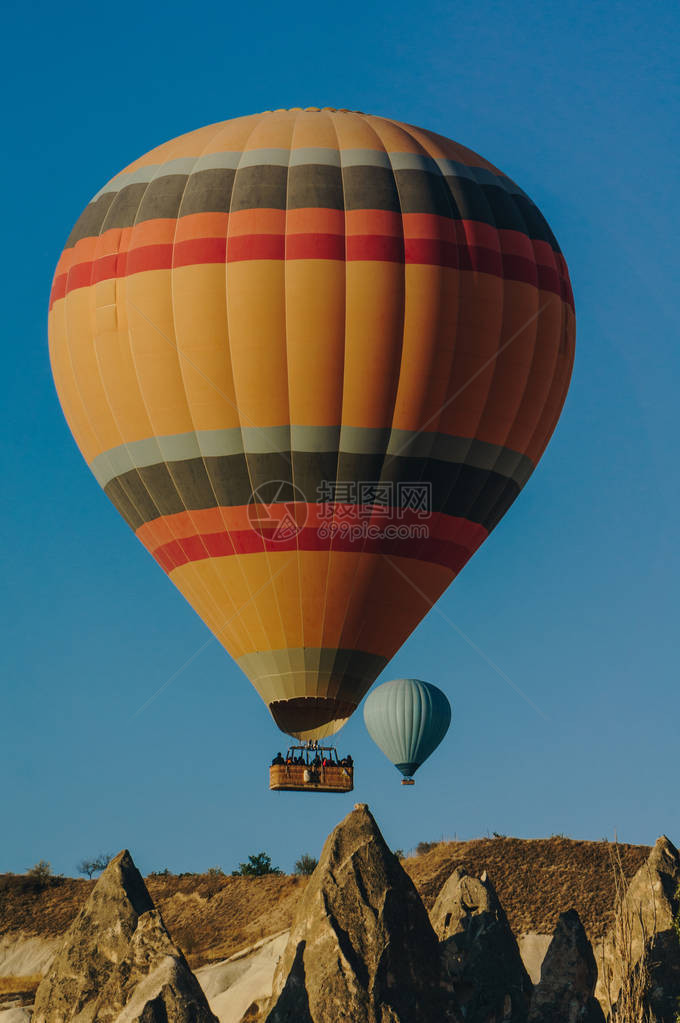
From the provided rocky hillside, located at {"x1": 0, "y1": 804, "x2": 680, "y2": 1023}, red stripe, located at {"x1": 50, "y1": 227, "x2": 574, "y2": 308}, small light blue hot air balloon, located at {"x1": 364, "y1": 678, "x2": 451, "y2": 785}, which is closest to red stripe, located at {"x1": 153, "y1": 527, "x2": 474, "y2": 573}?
red stripe, located at {"x1": 50, "y1": 227, "x2": 574, "y2": 308}

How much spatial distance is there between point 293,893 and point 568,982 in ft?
94.7

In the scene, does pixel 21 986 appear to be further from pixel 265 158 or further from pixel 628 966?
pixel 628 966

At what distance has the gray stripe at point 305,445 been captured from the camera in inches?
1113

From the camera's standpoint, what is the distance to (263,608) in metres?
29.1

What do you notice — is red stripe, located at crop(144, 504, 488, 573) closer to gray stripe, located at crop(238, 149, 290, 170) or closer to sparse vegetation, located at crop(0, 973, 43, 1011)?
gray stripe, located at crop(238, 149, 290, 170)

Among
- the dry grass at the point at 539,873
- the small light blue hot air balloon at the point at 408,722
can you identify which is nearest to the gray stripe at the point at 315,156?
the small light blue hot air balloon at the point at 408,722

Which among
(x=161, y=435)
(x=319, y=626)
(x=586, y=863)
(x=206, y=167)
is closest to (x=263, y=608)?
(x=319, y=626)

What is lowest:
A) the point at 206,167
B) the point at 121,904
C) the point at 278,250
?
the point at 121,904

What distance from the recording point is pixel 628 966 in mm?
20031

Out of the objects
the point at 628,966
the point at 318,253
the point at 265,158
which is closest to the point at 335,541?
the point at 318,253

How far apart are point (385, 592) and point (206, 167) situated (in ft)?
29.1

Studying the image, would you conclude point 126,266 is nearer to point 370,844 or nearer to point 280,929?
point 370,844

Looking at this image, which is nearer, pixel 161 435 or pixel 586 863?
pixel 161 435

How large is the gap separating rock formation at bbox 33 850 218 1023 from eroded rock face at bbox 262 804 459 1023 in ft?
5.34
